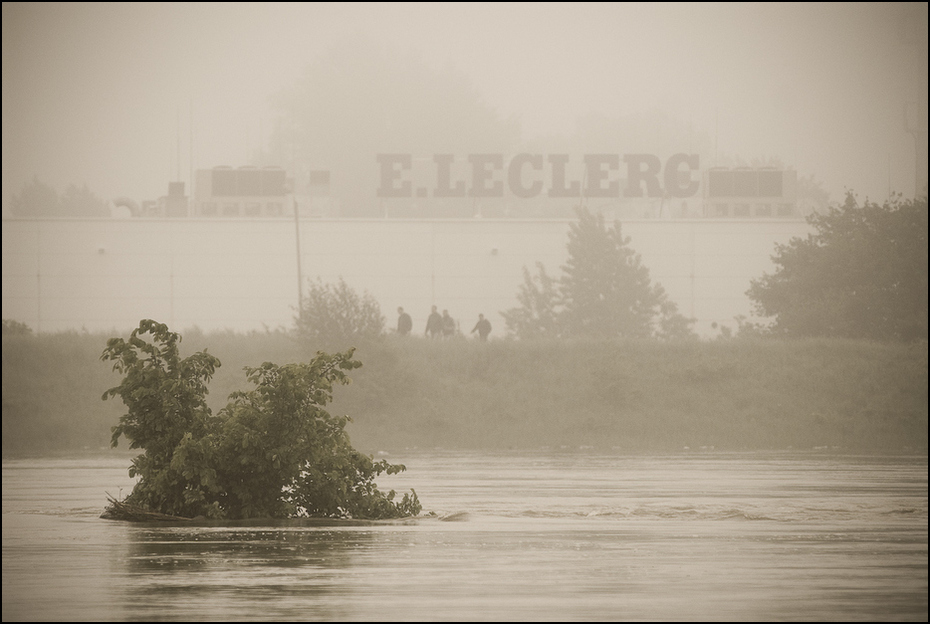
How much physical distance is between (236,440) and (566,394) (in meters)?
25.5

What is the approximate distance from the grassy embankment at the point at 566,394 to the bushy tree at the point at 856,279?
6184 millimetres

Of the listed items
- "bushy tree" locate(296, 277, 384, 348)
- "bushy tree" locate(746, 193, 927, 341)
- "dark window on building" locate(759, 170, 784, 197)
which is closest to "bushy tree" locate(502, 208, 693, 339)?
"bushy tree" locate(746, 193, 927, 341)

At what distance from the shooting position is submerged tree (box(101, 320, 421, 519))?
60.1 ft

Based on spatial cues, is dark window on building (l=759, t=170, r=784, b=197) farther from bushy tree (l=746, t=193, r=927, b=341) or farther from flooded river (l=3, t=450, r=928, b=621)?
flooded river (l=3, t=450, r=928, b=621)

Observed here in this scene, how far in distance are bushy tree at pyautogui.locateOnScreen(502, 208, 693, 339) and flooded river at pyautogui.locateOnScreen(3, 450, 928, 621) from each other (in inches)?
1436

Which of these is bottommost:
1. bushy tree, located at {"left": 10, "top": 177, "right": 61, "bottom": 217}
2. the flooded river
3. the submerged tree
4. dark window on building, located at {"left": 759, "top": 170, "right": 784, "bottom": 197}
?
the flooded river

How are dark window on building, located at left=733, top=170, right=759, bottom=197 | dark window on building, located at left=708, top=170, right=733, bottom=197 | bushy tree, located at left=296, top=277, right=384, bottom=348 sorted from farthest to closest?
1. dark window on building, located at left=708, top=170, right=733, bottom=197
2. dark window on building, located at left=733, top=170, right=759, bottom=197
3. bushy tree, located at left=296, top=277, right=384, bottom=348

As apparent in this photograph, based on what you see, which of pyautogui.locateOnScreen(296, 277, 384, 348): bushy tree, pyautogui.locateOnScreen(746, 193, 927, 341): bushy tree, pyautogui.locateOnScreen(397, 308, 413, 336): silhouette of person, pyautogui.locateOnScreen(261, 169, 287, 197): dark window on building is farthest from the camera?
pyautogui.locateOnScreen(261, 169, 287, 197): dark window on building

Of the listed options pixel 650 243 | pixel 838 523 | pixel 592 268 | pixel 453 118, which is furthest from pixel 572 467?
pixel 453 118

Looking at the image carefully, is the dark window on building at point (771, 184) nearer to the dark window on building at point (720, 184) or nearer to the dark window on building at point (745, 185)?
the dark window on building at point (745, 185)

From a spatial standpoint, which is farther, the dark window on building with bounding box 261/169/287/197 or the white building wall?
the dark window on building with bounding box 261/169/287/197

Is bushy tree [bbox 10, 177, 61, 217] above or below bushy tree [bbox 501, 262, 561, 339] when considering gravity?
above

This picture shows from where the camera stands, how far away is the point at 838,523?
1844cm

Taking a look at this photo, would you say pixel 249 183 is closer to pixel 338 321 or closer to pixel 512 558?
pixel 338 321
